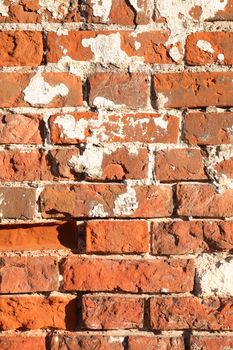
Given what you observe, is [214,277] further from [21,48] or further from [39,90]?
[21,48]

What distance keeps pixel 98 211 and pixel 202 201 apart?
0.83ft

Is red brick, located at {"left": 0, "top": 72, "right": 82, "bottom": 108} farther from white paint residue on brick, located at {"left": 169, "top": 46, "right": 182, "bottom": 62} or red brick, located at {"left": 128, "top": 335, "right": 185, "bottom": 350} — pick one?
red brick, located at {"left": 128, "top": 335, "right": 185, "bottom": 350}

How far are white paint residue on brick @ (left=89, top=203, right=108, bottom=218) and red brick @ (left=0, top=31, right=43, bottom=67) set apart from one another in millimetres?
373

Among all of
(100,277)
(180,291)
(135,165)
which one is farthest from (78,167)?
(180,291)

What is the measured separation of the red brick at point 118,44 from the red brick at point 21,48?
3 centimetres

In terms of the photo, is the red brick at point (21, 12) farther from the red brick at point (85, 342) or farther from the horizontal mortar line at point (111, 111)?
the red brick at point (85, 342)

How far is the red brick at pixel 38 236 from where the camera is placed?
Answer: 1304 millimetres

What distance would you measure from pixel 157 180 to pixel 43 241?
322mm

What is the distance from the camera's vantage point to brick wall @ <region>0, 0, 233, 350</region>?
127 centimetres

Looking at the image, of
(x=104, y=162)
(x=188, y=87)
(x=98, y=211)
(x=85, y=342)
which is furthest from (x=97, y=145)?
(x=85, y=342)

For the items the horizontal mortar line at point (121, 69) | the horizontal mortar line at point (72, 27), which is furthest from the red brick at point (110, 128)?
the horizontal mortar line at point (72, 27)

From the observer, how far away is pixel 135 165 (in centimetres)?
127

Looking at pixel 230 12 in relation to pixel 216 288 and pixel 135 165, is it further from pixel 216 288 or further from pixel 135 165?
pixel 216 288

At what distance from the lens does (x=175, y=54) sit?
127 cm
